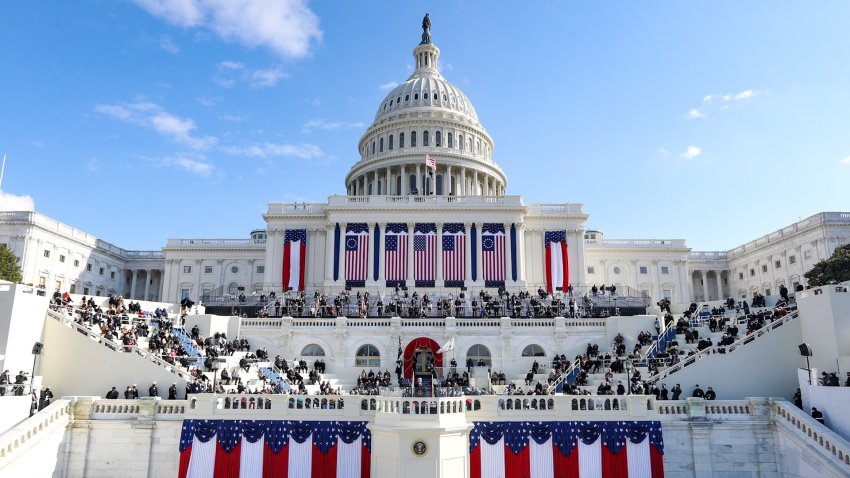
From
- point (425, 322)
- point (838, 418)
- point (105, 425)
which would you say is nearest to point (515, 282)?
point (425, 322)

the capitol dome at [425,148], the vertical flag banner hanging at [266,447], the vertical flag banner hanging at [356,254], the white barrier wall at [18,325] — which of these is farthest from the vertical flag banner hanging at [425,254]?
the vertical flag banner hanging at [266,447]

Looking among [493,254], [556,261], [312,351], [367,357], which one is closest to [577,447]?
[367,357]

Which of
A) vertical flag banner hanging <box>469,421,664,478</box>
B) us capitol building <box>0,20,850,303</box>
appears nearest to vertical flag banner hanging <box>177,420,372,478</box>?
vertical flag banner hanging <box>469,421,664,478</box>

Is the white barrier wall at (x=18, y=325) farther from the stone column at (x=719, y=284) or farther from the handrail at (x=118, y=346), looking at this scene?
the stone column at (x=719, y=284)

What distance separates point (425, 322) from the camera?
4569 cm

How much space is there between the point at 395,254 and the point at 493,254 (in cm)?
1041

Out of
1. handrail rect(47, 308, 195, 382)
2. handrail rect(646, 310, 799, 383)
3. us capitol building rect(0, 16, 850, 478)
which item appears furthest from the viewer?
handrail rect(646, 310, 799, 383)

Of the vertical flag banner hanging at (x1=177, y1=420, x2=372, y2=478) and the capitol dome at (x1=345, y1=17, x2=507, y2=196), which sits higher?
the capitol dome at (x1=345, y1=17, x2=507, y2=196)

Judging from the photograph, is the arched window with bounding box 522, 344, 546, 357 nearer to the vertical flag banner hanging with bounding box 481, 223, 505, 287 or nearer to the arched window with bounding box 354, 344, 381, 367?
the arched window with bounding box 354, 344, 381, 367

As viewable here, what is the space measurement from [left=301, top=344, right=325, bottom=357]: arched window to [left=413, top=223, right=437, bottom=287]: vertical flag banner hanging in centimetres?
2262

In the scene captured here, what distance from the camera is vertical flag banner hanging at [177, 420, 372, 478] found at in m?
27.0

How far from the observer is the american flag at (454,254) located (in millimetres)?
66750

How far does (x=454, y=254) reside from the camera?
67562 mm

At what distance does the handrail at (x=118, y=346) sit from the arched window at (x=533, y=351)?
22791 mm
